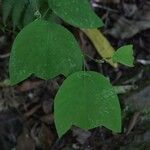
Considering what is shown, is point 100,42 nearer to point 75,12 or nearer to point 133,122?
point 133,122

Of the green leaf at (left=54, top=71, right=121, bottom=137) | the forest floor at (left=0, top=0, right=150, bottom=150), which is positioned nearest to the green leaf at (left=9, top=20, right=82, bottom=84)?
the green leaf at (left=54, top=71, right=121, bottom=137)

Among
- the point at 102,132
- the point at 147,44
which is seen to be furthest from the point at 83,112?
the point at 147,44

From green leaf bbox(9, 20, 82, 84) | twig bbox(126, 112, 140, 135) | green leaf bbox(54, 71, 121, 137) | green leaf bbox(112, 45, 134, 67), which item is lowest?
twig bbox(126, 112, 140, 135)

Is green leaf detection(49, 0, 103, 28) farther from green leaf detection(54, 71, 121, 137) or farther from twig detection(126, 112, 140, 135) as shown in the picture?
twig detection(126, 112, 140, 135)

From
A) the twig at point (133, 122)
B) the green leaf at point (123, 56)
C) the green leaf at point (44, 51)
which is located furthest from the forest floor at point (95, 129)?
the green leaf at point (44, 51)

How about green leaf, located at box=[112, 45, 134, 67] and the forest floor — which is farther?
the forest floor

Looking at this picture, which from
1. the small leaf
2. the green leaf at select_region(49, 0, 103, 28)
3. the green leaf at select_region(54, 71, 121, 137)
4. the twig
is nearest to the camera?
the green leaf at select_region(54, 71, 121, 137)

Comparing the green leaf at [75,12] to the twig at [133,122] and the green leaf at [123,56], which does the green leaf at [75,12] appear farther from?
the twig at [133,122]
